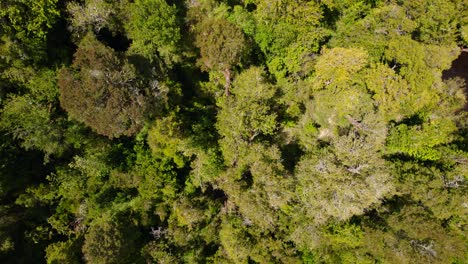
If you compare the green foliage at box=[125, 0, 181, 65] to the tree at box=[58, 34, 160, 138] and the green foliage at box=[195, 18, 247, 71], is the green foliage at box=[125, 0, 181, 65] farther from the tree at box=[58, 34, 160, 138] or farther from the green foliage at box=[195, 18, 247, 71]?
the tree at box=[58, 34, 160, 138]

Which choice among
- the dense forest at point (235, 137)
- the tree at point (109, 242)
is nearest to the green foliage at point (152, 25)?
the dense forest at point (235, 137)

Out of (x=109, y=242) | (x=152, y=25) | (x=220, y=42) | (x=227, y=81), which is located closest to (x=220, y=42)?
(x=220, y=42)

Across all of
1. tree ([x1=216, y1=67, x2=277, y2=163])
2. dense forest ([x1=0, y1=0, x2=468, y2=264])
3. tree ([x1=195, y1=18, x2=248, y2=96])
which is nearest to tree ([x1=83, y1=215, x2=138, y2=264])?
dense forest ([x1=0, y1=0, x2=468, y2=264])

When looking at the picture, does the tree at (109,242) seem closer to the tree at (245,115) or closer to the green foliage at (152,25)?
the tree at (245,115)

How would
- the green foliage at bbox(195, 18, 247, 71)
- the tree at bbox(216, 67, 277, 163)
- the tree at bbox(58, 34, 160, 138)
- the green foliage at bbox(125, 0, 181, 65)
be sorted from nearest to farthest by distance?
the tree at bbox(58, 34, 160, 138), the green foliage at bbox(125, 0, 181, 65), the green foliage at bbox(195, 18, 247, 71), the tree at bbox(216, 67, 277, 163)

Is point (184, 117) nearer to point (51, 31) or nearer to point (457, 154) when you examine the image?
point (51, 31)
